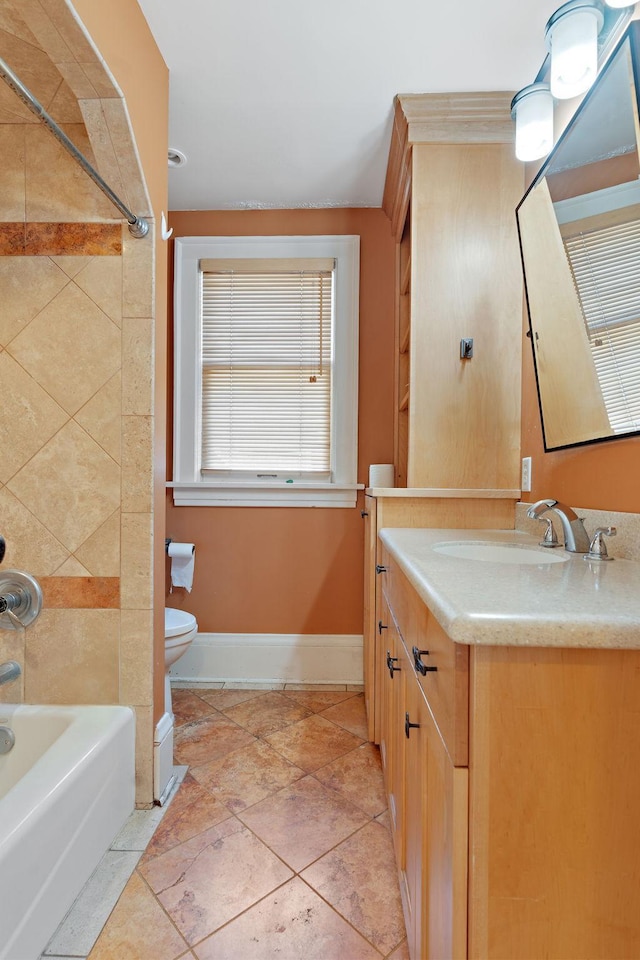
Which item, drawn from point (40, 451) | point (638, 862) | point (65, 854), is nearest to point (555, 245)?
point (638, 862)

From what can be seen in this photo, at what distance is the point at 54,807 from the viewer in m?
1.06

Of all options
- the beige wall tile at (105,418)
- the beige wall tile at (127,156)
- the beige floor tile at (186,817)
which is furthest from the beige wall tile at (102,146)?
the beige floor tile at (186,817)

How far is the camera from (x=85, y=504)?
1536mm

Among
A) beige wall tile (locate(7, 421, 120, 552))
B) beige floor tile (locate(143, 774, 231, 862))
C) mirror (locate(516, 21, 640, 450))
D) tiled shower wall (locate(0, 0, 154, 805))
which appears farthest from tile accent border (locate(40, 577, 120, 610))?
mirror (locate(516, 21, 640, 450))

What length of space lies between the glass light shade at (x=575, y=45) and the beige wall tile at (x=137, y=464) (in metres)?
1.53

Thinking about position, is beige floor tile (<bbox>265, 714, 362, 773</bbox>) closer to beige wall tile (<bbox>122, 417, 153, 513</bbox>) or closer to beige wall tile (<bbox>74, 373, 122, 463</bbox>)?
beige wall tile (<bbox>122, 417, 153, 513</bbox>)

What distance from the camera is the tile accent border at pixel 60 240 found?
152 centimetres

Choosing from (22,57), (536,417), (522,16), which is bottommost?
(536,417)

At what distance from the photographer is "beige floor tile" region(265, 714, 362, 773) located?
69.8 inches

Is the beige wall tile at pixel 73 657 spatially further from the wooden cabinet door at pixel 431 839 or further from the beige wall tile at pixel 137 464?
the wooden cabinet door at pixel 431 839

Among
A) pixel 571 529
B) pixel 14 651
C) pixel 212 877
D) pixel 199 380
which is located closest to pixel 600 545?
pixel 571 529

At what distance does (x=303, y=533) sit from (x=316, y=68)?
193cm

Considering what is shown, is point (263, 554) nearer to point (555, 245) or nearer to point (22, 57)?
point (555, 245)

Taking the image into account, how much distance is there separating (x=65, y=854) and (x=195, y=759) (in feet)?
2.29
